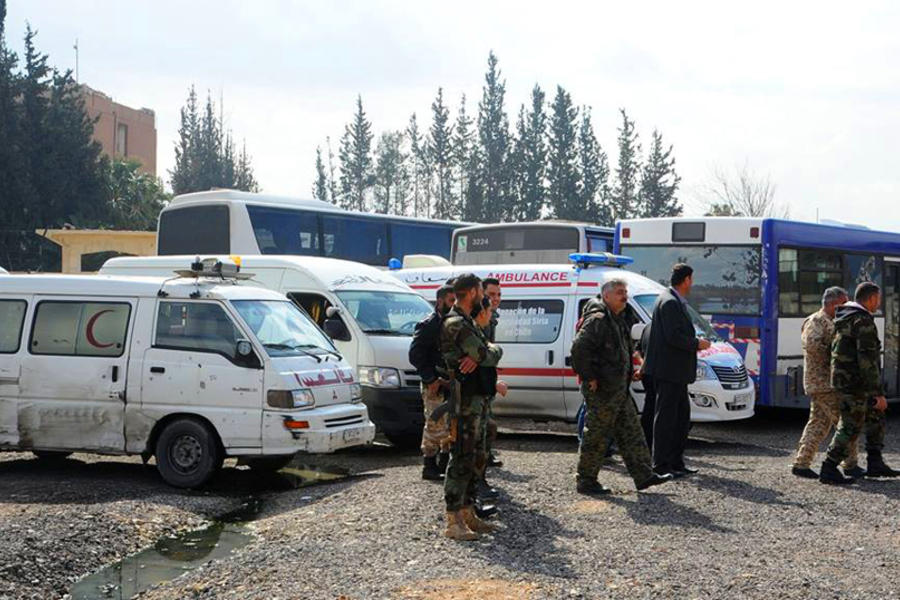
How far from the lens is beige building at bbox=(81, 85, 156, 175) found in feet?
226

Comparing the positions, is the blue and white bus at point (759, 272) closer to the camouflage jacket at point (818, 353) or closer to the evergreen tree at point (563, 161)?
the camouflage jacket at point (818, 353)

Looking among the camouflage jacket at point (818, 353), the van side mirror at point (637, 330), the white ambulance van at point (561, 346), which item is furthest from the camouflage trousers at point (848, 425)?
the white ambulance van at point (561, 346)

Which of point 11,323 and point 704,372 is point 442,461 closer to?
point 704,372

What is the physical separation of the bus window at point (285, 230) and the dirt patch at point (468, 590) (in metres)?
14.7

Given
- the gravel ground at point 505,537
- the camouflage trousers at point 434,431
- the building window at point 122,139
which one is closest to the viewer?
the gravel ground at point 505,537

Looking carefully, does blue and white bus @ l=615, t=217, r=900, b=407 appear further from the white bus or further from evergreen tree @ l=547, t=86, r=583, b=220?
evergreen tree @ l=547, t=86, r=583, b=220

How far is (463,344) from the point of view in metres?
7.68

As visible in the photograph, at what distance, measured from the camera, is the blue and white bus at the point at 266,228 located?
808 inches

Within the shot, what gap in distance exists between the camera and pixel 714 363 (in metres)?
13.2

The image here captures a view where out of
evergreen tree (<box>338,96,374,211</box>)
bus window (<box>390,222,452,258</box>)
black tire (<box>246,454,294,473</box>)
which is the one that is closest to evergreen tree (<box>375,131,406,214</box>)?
evergreen tree (<box>338,96,374,211</box>)

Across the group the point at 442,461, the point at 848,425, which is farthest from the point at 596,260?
the point at 442,461

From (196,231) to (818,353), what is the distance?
1328cm

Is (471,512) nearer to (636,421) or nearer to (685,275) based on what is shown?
(636,421)

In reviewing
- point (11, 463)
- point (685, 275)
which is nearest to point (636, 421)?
point (685, 275)
